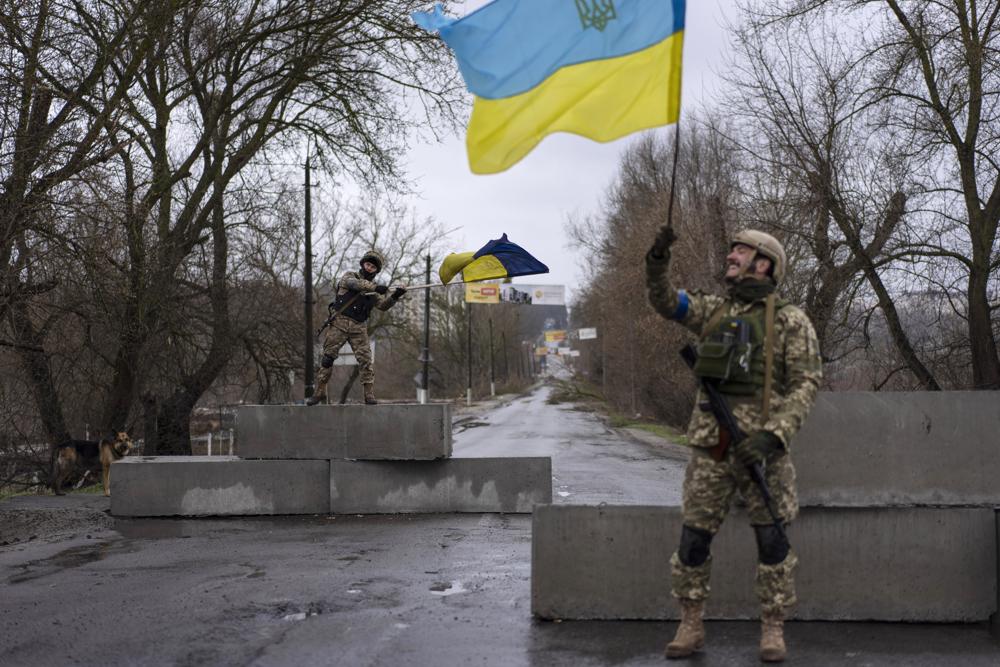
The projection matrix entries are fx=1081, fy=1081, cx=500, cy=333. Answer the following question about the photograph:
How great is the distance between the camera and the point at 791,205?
21188 mm

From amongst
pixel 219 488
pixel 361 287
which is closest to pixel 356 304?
pixel 361 287

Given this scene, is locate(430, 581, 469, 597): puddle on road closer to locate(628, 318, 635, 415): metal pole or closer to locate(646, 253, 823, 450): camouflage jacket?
locate(646, 253, 823, 450): camouflage jacket

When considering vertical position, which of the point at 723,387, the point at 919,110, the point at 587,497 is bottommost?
the point at 587,497

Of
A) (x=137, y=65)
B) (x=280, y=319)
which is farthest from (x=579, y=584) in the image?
(x=280, y=319)

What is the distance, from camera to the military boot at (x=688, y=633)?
198 inches

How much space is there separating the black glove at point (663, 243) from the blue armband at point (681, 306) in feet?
0.92

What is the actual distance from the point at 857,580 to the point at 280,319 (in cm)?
2328

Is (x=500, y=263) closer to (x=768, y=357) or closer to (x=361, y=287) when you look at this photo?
(x=361, y=287)

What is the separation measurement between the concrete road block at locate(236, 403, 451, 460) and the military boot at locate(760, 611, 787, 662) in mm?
6718

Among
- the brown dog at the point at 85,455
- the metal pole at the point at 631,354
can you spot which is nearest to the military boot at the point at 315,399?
the brown dog at the point at 85,455

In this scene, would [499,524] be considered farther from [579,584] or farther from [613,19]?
[613,19]

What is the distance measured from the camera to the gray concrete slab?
618 centimetres

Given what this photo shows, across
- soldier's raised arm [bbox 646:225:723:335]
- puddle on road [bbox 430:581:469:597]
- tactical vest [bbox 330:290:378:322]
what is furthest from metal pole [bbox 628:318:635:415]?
soldier's raised arm [bbox 646:225:723:335]

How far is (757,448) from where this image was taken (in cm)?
466
